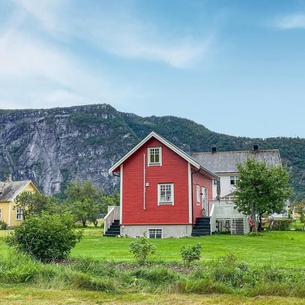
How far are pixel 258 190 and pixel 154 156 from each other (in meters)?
6.75

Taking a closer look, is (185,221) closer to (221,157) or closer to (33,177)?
(221,157)

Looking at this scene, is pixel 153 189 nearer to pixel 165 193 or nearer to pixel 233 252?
pixel 165 193

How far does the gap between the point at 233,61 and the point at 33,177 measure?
439 ft

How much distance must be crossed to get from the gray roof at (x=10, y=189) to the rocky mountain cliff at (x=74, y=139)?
78.7m

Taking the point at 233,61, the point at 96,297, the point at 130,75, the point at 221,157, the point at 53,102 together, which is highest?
the point at 53,102

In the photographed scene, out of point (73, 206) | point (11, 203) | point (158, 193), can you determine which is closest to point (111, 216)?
point (158, 193)

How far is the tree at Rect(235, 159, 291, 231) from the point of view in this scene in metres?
24.7

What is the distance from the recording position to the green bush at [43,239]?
10531 mm

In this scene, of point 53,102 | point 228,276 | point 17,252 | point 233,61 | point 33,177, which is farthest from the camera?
point 53,102

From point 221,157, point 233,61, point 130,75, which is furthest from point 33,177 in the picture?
point 233,61

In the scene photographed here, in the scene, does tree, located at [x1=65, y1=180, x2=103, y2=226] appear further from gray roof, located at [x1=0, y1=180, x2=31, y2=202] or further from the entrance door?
the entrance door

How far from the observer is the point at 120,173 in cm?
2584

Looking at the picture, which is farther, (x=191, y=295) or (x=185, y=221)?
(x=185, y=221)

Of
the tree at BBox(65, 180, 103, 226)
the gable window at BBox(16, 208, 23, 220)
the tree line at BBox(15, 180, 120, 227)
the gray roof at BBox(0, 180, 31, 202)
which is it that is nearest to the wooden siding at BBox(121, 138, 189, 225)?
the tree at BBox(65, 180, 103, 226)
